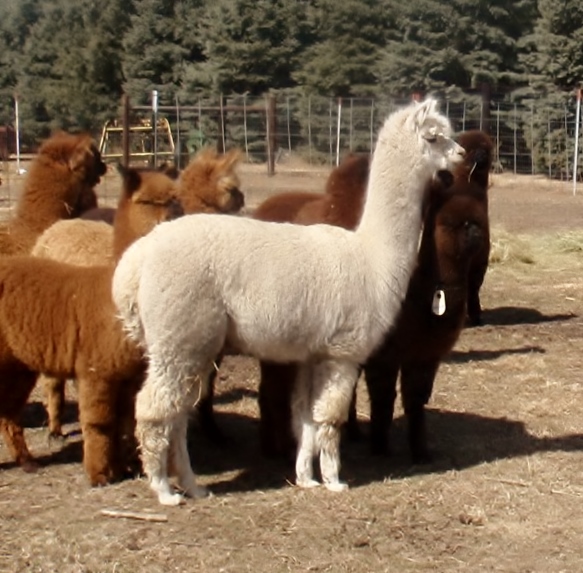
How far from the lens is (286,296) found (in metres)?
5.36

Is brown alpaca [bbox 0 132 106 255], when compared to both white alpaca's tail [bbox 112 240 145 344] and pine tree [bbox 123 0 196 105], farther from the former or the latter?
pine tree [bbox 123 0 196 105]

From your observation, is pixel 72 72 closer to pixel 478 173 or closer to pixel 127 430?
pixel 478 173

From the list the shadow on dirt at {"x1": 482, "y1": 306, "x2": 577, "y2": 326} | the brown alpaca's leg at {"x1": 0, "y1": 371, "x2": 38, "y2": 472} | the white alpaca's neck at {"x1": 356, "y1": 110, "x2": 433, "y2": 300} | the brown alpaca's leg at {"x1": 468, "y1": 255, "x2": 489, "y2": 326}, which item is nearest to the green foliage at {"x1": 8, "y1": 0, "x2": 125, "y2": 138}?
the shadow on dirt at {"x1": 482, "y1": 306, "x2": 577, "y2": 326}

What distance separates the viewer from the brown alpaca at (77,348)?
559 cm

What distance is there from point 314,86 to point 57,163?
32344mm

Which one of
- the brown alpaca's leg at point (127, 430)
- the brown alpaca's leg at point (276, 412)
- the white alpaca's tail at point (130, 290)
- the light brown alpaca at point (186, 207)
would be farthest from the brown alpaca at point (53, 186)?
the white alpaca's tail at point (130, 290)

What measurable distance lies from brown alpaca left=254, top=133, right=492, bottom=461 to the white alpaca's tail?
953 mm

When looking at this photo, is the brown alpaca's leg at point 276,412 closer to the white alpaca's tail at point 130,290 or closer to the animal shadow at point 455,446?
the animal shadow at point 455,446

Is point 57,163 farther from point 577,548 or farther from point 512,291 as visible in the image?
point 512,291

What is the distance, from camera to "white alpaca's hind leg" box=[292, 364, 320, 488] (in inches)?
225

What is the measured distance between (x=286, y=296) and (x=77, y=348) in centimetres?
115

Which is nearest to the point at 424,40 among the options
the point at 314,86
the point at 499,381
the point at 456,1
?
the point at 456,1

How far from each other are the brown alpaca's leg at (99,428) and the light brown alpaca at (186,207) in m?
1.36

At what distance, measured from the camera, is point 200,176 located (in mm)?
7469
